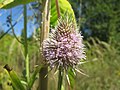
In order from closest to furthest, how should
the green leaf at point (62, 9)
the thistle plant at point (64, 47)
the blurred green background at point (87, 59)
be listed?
the thistle plant at point (64, 47) < the green leaf at point (62, 9) < the blurred green background at point (87, 59)

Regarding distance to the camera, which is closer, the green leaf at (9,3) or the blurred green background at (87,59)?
the green leaf at (9,3)

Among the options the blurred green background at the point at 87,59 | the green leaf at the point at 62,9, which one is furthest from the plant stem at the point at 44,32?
the blurred green background at the point at 87,59

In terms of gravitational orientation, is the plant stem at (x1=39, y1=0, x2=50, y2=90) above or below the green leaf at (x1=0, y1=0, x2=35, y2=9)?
below

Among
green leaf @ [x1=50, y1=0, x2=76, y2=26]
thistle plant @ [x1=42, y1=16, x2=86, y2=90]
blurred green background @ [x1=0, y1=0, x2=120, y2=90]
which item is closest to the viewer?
thistle plant @ [x1=42, y1=16, x2=86, y2=90]

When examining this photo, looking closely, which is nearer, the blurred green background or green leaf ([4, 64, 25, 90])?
green leaf ([4, 64, 25, 90])

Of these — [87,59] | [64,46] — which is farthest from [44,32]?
→ [87,59]

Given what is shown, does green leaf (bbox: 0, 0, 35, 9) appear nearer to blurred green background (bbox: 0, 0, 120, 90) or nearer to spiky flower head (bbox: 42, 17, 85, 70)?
spiky flower head (bbox: 42, 17, 85, 70)

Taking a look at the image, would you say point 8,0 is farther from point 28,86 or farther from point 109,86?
point 109,86

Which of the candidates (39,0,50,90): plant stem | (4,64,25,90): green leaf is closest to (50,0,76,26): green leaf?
(39,0,50,90): plant stem

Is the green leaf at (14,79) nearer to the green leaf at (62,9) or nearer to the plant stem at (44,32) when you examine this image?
the plant stem at (44,32)
